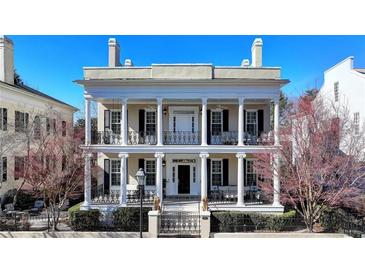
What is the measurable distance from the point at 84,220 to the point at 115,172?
3804 millimetres

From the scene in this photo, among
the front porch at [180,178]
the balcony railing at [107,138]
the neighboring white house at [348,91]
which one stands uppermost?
the neighboring white house at [348,91]

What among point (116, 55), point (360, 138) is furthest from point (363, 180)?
point (116, 55)

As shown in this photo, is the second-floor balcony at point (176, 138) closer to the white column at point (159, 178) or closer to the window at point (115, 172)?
the white column at point (159, 178)

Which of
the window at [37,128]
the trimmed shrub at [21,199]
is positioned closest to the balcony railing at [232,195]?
the trimmed shrub at [21,199]

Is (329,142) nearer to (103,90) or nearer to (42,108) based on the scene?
(103,90)

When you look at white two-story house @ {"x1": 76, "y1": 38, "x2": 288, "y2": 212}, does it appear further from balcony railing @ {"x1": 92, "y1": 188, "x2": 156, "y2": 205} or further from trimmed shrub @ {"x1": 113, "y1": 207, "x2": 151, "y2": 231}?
trimmed shrub @ {"x1": 113, "y1": 207, "x2": 151, "y2": 231}

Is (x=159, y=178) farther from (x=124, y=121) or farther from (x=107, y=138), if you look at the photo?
(x=107, y=138)

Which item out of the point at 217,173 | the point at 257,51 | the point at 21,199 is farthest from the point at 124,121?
the point at 257,51

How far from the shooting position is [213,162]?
13.9 metres

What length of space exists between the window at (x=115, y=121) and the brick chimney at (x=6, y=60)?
561 centimetres

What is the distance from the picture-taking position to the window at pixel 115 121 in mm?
13367

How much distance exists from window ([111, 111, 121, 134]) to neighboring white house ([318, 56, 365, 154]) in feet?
30.7

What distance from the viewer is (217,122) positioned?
13.7m

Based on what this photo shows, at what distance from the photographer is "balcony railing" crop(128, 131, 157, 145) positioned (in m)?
13.1
